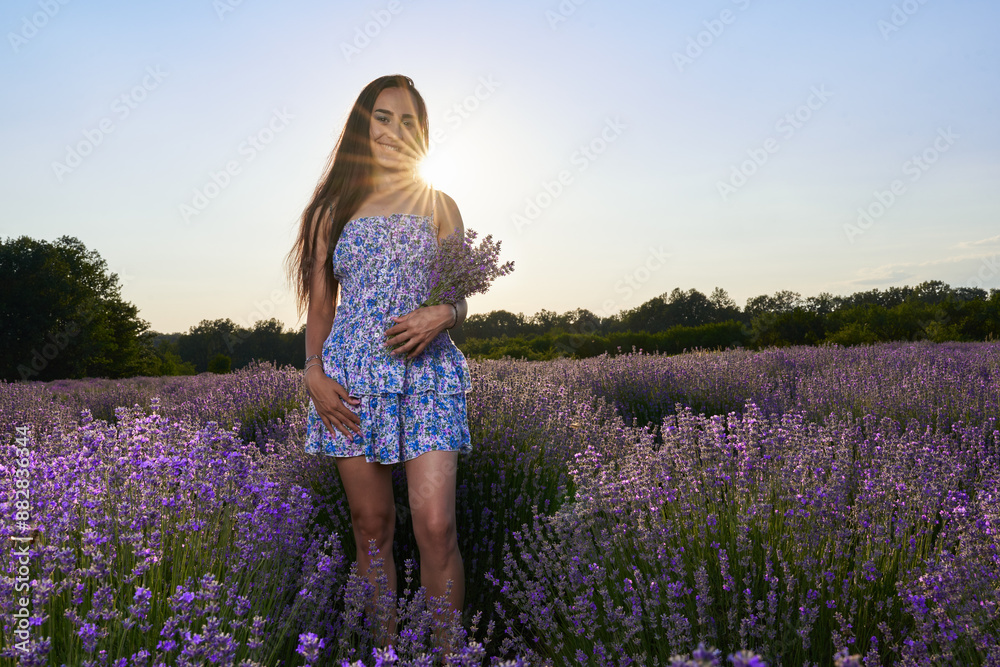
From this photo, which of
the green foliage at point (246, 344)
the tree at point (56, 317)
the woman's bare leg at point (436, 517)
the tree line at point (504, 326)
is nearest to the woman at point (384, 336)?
the woman's bare leg at point (436, 517)

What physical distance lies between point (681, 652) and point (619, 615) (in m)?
0.19

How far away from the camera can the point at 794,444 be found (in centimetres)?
268

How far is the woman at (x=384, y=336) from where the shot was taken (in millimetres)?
2168

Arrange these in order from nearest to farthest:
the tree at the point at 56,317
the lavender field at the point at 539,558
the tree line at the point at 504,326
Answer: the lavender field at the point at 539,558 → the tree line at the point at 504,326 → the tree at the point at 56,317

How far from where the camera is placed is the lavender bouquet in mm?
2242

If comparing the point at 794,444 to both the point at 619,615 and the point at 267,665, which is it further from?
the point at 267,665

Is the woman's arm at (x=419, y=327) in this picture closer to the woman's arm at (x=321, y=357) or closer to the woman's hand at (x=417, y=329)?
the woman's hand at (x=417, y=329)

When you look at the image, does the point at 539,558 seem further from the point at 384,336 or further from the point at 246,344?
the point at 246,344

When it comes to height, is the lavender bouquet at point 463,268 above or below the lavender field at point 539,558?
above

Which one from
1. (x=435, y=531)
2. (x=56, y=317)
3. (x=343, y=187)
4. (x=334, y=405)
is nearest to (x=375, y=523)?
(x=435, y=531)

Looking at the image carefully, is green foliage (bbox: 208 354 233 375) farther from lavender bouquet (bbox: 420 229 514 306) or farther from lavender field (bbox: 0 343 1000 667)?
lavender bouquet (bbox: 420 229 514 306)

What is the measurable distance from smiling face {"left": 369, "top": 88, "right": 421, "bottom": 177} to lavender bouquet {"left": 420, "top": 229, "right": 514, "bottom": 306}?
532 millimetres

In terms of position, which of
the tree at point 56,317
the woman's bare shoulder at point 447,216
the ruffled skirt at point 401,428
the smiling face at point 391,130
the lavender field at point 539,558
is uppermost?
the tree at point 56,317

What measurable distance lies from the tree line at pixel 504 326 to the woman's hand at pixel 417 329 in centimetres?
1056
